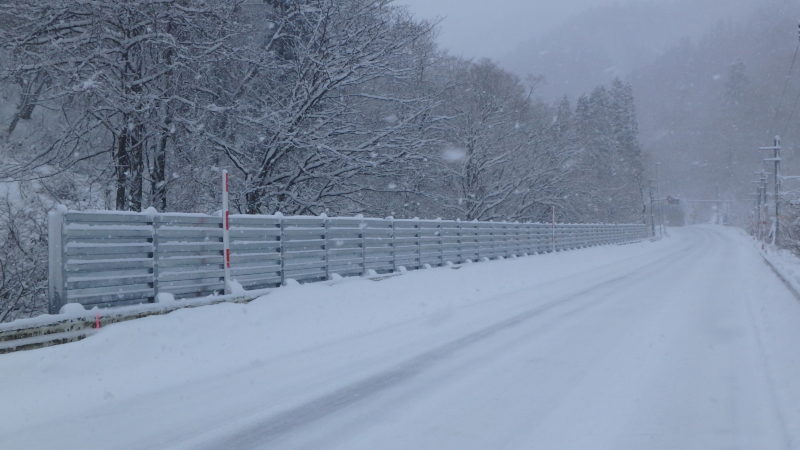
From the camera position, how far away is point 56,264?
21.8ft

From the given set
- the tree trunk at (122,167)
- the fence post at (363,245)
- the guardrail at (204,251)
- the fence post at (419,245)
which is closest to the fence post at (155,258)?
the guardrail at (204,251)

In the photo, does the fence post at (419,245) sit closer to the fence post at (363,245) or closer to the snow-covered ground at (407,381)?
the fence post at (363,245)

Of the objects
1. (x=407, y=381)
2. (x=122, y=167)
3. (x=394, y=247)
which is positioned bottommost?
(x=407, y=381)

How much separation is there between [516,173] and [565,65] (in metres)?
142

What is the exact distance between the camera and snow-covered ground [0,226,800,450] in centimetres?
435

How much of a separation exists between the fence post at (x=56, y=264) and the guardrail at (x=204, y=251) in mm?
10

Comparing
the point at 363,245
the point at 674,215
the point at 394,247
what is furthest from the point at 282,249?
the point at 674,215

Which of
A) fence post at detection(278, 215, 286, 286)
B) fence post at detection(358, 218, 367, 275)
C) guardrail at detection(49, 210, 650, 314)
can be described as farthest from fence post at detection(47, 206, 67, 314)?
fence post at detection(358, 218, 367, 275)

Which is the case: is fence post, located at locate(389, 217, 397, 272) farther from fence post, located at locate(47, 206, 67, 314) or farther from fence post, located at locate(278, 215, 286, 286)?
fence post, located at locate(47, 206, 67, 314)

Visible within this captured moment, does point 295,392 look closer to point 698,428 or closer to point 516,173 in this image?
point 698,428

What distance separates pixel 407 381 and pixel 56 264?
4.08 meters

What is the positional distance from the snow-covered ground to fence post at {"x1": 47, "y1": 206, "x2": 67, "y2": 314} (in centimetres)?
63

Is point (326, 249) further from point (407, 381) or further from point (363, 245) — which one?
point (407, 381)

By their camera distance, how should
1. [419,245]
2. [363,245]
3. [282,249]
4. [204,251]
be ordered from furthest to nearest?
[419,245] < [363,245] < [282,249] < [204,251]
